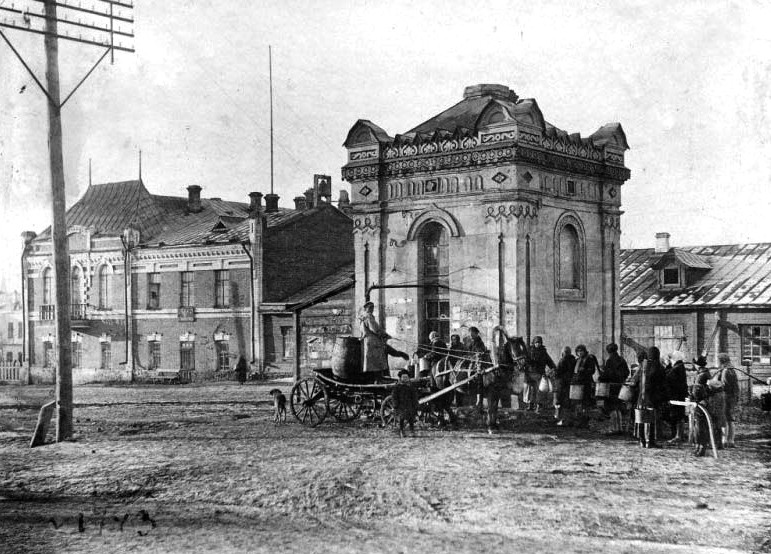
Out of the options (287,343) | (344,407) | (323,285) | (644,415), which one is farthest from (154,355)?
(644,415)

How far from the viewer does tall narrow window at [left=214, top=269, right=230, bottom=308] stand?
Answer: 38.2 meters

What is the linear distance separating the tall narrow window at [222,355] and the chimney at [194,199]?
25.6ft

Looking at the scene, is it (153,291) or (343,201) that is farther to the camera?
(343,201)

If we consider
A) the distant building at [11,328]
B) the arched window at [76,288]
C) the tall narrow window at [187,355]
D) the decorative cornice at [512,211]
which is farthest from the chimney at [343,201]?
the decorative cornice at [512,211]

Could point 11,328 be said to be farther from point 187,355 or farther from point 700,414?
point 700,414

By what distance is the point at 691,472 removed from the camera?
12211 millimetres

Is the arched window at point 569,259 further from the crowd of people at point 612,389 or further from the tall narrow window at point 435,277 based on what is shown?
the crowd of people at point 612,389

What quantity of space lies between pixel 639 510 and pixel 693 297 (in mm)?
22697

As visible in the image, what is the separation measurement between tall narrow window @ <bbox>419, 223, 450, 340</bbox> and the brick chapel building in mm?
28

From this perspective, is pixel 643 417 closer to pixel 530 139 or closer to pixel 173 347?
pixel 530 139

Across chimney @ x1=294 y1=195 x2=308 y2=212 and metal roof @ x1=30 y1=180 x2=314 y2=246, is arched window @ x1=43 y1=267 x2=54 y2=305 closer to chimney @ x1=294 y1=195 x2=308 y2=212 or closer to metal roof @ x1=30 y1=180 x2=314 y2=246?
metal roof @ x1=30 y1=180 x2=314 y2=246

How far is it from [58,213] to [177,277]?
23764mm

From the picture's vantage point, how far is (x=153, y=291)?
131ft

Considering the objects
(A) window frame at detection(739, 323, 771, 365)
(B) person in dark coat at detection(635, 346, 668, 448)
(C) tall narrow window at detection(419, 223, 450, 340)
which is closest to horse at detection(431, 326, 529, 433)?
(B) person in dark coat at detection(635, 346, 668, 448)
